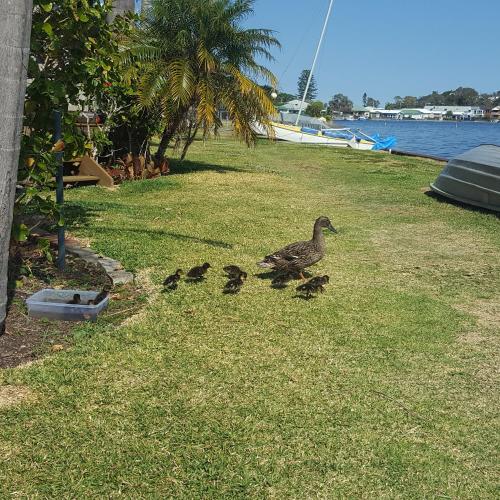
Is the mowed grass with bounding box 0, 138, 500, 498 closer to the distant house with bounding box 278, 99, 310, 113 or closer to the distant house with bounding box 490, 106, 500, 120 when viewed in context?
the distant house with bounding box 278, 99, 310, 113

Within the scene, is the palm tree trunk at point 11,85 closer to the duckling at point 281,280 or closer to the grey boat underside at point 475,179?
the duckling at point 281,280

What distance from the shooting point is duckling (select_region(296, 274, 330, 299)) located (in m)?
6.38

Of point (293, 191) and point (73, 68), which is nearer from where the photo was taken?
point (73, 68)

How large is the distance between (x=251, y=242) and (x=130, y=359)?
4.32 meters

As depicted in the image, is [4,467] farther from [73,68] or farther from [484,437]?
[73,68]

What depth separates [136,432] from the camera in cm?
380

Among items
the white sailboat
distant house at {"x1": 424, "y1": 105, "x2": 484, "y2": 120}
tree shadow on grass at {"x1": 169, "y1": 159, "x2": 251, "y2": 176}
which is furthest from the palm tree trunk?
distant house at {"x1": 424, "y1": 105, "x2": 484, "y2": 120}

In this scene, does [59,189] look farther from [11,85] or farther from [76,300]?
[11,85]

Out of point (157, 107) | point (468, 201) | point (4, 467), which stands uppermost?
point (157, 107)

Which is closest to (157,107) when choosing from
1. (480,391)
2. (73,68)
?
(73,68)

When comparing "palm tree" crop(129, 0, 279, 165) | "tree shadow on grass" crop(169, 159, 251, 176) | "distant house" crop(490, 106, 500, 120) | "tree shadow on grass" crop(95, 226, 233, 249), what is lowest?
"tree shadow on grass" crop(95, 226, 233, 249)

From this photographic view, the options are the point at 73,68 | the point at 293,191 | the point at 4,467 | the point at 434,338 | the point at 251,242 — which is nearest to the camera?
the point at 4,467

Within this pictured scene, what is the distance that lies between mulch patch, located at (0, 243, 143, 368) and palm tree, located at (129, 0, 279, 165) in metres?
9.18

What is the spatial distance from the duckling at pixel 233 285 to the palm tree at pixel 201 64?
946 cm
